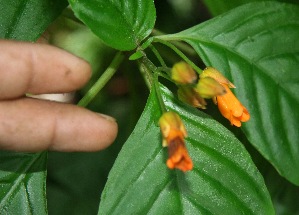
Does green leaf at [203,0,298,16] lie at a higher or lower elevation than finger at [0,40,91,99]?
lower

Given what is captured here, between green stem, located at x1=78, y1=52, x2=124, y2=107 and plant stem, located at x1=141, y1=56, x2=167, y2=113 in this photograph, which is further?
green stem, located at x1=78, y1=52, x2=124, y2=107

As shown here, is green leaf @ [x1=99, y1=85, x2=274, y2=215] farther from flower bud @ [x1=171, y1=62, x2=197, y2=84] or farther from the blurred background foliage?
the blurred background foliage

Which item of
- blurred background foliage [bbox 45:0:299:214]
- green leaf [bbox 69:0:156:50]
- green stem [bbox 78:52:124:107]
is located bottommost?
blurred background foliage [bbox 45:0:299:214]

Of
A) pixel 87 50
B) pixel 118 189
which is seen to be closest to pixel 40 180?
pixel 118 189

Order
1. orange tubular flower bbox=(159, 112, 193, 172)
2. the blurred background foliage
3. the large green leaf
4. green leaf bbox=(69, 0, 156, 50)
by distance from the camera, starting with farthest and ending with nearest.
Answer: the blurred background foliage, the large green leaf, green leaf bbox=(69, 0, 156, 50), orange tubular flower bbox=(159, 112, 193, 172)

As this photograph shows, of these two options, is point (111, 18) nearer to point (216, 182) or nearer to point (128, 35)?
point (128, 35)

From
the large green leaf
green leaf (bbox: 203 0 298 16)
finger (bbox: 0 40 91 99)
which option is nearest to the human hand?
finger (bbox: 0 40 91 99)
